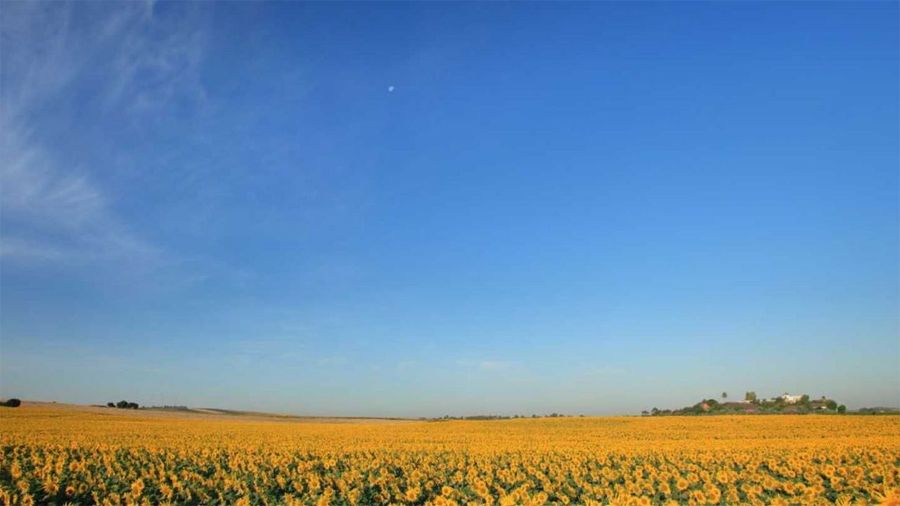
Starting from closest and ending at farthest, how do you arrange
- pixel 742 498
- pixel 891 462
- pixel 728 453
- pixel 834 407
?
pixel 742 498 → pixel 891 462 → pixel 728 453 → pixel 834 407

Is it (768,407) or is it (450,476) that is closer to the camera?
(450,476)

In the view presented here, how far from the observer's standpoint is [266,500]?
1490 centimetres

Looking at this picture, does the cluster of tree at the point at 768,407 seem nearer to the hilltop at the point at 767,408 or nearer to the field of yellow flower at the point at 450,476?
the hilltop at the point at 767,408

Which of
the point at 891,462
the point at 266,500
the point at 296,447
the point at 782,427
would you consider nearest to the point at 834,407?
the point at 782,427

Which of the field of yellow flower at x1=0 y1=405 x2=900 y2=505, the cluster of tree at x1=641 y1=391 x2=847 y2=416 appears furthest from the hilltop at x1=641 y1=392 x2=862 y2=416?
the field of yellow flower at x1=0 y1=405 x2=900 y2=505

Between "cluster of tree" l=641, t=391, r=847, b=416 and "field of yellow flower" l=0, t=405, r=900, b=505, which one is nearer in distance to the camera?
"field of yellow flower" l=0, t=405, r=900, b=505

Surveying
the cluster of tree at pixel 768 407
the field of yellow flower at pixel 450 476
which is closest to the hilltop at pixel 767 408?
the cluster of tree at pixel 768 407

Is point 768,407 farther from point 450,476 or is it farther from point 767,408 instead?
point 450,476

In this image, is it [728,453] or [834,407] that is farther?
[834,407]

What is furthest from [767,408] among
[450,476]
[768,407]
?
[450,476]

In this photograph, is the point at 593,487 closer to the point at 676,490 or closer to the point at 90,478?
the point at 676,490

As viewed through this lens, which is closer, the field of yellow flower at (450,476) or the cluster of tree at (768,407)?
the field of yellow flower at (450,476)

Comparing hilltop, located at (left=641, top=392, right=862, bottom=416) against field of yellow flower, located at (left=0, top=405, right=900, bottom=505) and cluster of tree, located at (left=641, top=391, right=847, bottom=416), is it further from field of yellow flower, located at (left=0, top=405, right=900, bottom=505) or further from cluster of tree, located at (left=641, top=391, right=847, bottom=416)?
field of yellow flower, located at (left=0, top=405, right=900, bottom=505)

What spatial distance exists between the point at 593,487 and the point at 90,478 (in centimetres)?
1296
